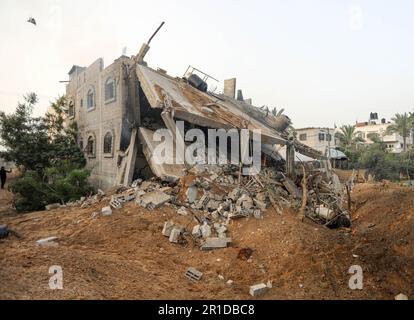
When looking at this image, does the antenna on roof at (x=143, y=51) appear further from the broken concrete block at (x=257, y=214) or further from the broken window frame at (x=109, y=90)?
the broken concrete block at (x=257, y=214)

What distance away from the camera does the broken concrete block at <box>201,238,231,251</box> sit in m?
6.79

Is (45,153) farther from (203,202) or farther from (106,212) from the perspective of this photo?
(203,202)

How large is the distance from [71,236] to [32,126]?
12884 millimetres

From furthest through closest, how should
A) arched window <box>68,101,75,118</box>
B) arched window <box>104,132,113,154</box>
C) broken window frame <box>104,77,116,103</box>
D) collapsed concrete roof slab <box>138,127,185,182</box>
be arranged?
arched window <box>68,101,75,118</box>
arched window <box>104,132,113,154</box>
broken window frame <box>104,77,116,103</box>
collapsed concrete roof slab <box>138,127,185,182</box>

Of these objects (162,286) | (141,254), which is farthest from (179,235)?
(162,286)

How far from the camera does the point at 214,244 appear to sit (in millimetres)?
6812

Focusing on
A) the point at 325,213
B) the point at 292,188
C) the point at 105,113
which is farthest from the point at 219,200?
the point at 105,113

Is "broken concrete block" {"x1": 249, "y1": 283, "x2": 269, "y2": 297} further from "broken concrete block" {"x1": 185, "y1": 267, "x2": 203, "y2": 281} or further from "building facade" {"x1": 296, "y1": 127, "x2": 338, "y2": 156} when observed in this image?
"building facade" {"x1": 296, "y1": 127, "x2": 338, "y2": 156}

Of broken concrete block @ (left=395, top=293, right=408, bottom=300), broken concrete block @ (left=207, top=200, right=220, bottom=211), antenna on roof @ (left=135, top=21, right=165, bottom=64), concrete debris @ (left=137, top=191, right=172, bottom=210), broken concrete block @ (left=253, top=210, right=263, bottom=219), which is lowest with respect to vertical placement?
broken concrete block @ (left=395, top=293, right=408, bottom=300)

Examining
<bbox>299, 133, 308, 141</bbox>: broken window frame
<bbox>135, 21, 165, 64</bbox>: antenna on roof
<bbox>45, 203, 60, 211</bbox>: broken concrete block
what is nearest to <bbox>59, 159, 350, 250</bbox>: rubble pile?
<bbox>45, 203, 60, 211</bbox>: broken concrete block

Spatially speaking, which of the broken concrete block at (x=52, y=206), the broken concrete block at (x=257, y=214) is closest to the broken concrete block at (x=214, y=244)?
the broken concrete block at (x=257, y=214)

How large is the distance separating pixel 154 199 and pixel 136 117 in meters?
4.94

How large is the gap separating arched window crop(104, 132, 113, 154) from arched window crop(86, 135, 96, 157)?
1468 mm
